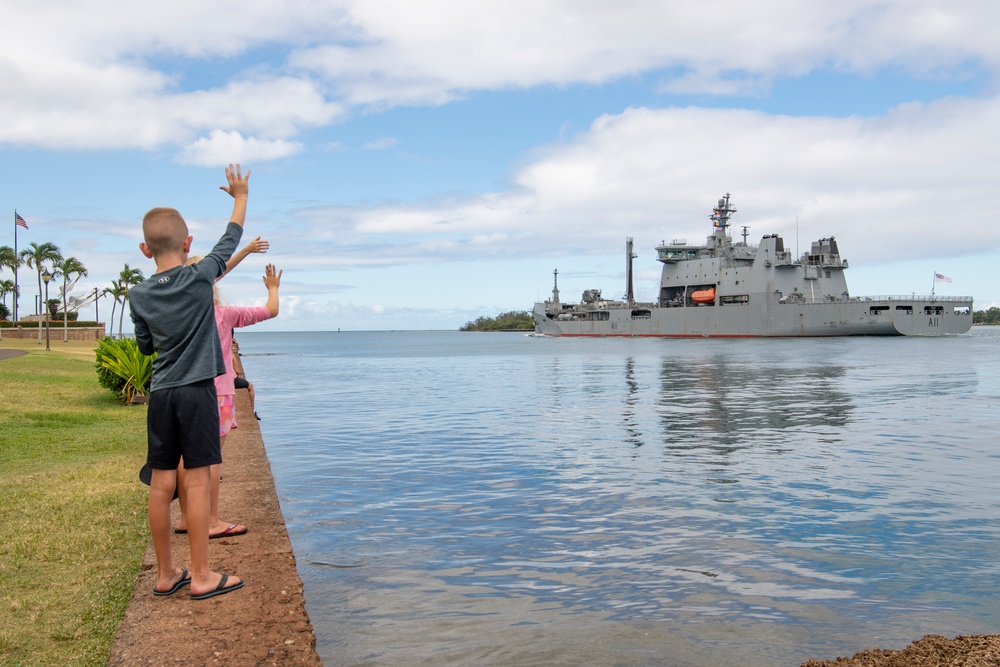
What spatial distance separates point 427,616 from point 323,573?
1139 mm

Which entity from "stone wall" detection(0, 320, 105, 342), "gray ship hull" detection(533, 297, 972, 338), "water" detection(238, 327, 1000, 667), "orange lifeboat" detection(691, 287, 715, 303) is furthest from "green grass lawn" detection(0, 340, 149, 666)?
"orange lifeboat" detection(691, 287, 715, 303)

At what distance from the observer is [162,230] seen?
3811 mm

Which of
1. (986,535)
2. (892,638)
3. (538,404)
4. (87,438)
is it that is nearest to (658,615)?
(892,638)

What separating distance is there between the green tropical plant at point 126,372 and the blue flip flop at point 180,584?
11.9 m

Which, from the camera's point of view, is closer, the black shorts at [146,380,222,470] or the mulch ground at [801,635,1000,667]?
the mulch ground at [801,635,1000,667]

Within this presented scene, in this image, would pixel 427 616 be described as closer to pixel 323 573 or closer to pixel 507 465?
pixel 323 573

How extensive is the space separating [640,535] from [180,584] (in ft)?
12.0

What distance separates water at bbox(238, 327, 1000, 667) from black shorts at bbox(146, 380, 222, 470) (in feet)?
4.14

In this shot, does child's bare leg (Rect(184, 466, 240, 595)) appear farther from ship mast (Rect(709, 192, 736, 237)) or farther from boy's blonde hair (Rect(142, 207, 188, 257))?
ship mast (Rect(709, 192, 736, 237))

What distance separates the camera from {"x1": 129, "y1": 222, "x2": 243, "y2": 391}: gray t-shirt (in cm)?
374

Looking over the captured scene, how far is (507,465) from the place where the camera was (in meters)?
10.0

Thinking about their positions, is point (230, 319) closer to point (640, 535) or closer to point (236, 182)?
point (236, 182)

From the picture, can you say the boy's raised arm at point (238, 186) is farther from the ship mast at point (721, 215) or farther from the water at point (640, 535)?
the ship mast at point (721, 215)

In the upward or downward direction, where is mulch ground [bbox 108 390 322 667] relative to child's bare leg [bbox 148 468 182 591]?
downward
